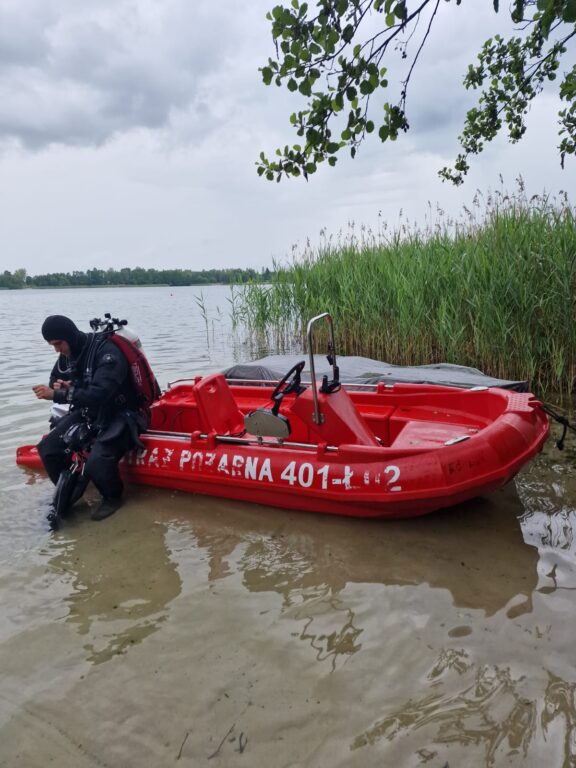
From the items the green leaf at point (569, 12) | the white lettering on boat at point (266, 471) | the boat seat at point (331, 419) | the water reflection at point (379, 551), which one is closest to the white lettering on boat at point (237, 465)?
the white lettering on boat at point (266, 471)

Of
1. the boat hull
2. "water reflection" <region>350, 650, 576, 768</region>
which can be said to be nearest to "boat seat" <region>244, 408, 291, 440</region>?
the boat hull

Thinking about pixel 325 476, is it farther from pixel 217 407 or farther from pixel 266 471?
pixel 217 407

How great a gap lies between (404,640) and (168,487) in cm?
235

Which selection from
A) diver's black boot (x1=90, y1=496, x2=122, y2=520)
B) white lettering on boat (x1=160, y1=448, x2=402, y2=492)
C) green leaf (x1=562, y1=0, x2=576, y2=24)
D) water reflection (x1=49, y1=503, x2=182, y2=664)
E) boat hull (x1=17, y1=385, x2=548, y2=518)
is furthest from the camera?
diver's black boot (x1=90, y1=496, x2=122, y2=520)

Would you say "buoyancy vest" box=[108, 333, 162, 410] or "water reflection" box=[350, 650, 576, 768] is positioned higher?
"buoyancy vest" box=[108, 333, 162, 410]

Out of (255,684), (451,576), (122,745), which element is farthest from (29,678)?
(451,576)

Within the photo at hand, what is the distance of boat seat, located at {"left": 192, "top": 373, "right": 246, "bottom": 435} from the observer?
13.8 feet

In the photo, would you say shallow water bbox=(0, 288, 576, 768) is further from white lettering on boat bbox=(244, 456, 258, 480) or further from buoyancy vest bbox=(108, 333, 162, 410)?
buoyancy vest bbox=(108, 333, 162, 410)

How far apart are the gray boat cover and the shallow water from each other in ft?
4.00

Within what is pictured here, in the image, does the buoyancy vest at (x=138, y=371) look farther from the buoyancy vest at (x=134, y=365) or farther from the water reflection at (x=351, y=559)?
the water reflection at (x=351, y=559)

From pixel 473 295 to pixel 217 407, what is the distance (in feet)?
11.3

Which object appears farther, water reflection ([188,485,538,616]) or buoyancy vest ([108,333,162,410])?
buoyancy vest ([108,333,162,410])

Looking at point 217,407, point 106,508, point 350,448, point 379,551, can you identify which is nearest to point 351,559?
point 379,551

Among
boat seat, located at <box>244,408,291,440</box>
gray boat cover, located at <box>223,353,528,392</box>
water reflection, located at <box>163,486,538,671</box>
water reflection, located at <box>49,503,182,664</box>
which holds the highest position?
gray boat cover, located at <box>223,353,528,392</box>
